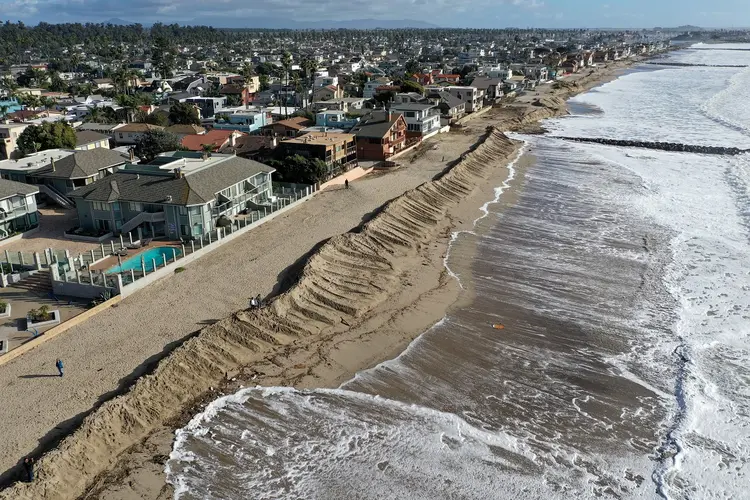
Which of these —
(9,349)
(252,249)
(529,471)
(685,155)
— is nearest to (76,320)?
(9,349)

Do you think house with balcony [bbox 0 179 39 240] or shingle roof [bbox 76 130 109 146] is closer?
house with balcony [bbox 0 179 39 240]

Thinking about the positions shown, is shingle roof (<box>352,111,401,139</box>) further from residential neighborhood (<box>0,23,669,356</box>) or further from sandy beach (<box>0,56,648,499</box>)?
sandy beach (<box>0,56,648,499</box>)

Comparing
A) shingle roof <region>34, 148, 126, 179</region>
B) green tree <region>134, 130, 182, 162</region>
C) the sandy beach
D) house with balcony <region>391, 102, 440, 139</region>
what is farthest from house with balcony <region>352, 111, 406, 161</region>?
shingle roof <region>34, 148, 126, 179</region>

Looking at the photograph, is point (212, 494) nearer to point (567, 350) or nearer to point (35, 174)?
point (567, 350)

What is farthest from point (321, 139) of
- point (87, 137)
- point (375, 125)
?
point (87, 137)

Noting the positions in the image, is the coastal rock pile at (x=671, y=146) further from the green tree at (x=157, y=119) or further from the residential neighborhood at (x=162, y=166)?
the green tree at (x=157, y=119)
